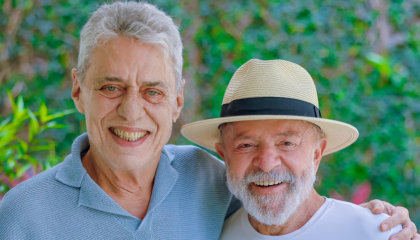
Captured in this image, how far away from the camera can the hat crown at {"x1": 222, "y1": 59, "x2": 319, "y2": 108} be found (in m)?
2.15

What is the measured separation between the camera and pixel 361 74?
4.22m

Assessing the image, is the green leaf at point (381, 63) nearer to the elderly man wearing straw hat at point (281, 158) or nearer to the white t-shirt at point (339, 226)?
the elderly man wearing straw hat at point (281, 158)

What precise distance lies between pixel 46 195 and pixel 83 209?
19cm

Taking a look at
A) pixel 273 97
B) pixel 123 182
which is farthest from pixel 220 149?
pixel 123 182

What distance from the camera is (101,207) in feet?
6.35

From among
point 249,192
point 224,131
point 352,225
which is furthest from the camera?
point 224,131

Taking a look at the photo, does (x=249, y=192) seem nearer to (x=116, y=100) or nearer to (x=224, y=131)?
(x=224, y=131)

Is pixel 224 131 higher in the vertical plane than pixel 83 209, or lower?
higher

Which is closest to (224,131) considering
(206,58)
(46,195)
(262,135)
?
(262,135)

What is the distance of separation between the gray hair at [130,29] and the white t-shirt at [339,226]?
113cm

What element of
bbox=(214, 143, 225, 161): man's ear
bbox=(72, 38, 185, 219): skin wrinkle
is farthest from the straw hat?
bbox=(72, 38, 185, 219): skin wrinkle

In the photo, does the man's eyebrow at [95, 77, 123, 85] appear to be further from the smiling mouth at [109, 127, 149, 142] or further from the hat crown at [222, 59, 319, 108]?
the hat crown at [222, 59, 319, 108]

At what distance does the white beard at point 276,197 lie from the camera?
2125 millimetres

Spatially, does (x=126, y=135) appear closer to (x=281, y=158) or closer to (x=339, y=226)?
(x=281, y=158)
